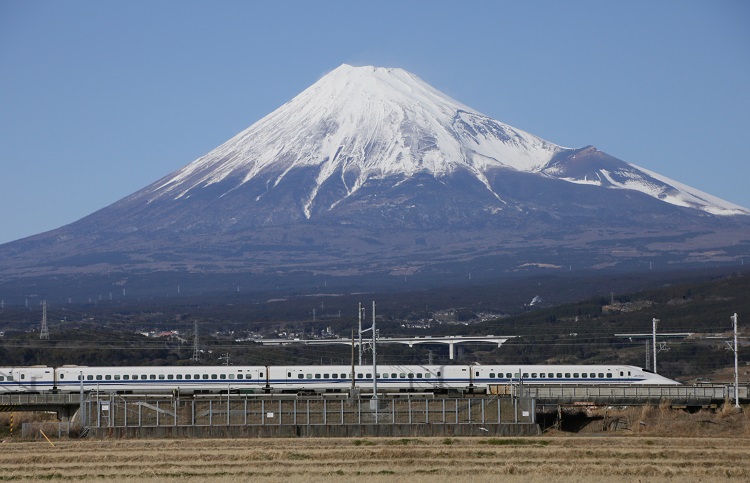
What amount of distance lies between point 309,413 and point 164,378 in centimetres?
2585

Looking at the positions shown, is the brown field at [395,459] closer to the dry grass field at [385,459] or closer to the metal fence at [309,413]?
the dry grass field at [385,459]

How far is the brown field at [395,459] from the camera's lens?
40.6 meters

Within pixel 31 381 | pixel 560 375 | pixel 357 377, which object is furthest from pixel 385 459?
pixel 31 381

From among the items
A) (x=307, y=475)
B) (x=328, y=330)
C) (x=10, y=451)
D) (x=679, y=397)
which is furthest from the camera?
(x=328, y=330)

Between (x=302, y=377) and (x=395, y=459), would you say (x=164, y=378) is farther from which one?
(x=395, y=459)

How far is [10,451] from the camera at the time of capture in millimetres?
47844

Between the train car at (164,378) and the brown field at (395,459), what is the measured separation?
902 inches

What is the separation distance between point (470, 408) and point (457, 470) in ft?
44.9

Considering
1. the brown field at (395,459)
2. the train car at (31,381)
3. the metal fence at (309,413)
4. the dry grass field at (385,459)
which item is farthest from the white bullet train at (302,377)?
the dry grass field at (385,459)

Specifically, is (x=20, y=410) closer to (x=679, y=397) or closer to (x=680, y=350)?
(x=679, y=397)

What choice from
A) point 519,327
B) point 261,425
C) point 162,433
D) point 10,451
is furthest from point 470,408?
point 519,327

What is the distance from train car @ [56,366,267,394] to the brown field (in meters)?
22.9

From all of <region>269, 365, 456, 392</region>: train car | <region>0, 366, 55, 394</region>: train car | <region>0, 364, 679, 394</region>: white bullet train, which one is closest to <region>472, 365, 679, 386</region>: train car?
<region>0, 364, 679, 394</region>: white bullet train

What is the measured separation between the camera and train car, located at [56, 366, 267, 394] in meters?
76.8
